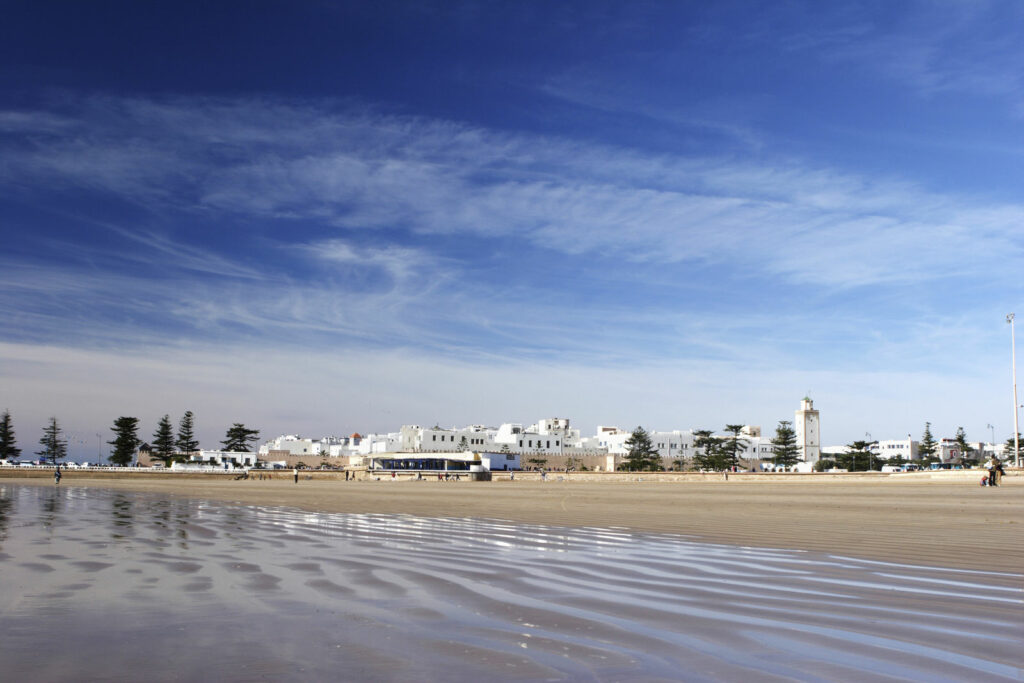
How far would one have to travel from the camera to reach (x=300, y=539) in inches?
551

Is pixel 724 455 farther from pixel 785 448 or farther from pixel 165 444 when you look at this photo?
pixel 165 444

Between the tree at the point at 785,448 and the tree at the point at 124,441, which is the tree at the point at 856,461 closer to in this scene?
the tree at the point at 785,448

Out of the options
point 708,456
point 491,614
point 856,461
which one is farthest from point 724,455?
point 491,614

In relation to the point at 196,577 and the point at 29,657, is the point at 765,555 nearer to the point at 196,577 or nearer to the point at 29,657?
the point at 196,577

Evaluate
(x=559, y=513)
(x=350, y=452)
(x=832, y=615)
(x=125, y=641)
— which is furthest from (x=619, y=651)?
(x=350, y=452)

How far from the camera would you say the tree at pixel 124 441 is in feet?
392

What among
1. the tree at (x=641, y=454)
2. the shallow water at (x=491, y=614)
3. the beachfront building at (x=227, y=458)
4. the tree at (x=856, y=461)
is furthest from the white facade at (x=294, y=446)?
the shallow water at (x=491, y=614)

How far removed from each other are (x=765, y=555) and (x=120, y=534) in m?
12.1

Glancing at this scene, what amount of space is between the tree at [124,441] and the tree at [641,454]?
260 feet

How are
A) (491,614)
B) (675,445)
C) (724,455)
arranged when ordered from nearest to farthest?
(491,614) → (724,455) → (675,445)

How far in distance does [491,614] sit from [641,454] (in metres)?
123

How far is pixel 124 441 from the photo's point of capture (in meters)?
120

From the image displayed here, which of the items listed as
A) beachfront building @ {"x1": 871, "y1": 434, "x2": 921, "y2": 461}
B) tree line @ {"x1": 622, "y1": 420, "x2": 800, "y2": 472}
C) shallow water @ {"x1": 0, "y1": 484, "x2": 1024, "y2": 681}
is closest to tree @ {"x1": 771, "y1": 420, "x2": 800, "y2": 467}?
tree line @ {"x1": 622, "y1": 420, "x2": 800, "y2": 472}

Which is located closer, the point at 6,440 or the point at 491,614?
the point at 491,614
